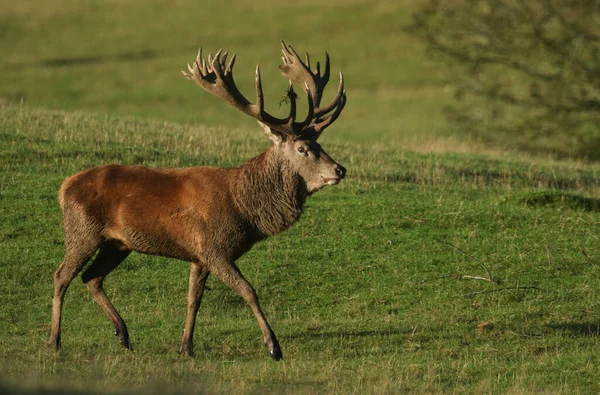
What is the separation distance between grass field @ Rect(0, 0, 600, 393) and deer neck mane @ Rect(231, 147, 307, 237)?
4.33ft

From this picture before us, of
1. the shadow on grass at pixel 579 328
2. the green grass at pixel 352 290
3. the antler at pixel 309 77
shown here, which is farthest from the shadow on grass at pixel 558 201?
the antler at pixel 309 77

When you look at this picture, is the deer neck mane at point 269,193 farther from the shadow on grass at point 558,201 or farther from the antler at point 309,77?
the shadow on grass at point 558,201

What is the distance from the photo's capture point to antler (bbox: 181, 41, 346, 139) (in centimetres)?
1155

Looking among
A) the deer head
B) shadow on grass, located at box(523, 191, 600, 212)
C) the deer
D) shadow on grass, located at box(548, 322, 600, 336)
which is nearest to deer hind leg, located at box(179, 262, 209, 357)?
the deer

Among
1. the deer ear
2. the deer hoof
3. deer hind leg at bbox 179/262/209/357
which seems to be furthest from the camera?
the deer ear

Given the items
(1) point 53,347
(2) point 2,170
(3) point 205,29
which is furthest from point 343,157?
(3) point 205,29

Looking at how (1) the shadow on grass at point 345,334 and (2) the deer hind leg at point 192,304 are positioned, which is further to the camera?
(1) the shadow on grass at point 345,334

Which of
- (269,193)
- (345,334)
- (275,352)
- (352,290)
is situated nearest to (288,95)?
(269,193)

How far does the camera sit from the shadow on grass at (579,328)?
1198cm

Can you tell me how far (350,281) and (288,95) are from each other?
320 centimetres

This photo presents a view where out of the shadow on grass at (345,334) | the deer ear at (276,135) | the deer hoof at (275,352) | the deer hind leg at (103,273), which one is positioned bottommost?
the shadow on grass at (345,334)

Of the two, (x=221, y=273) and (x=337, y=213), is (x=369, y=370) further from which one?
(x=337, y=213)

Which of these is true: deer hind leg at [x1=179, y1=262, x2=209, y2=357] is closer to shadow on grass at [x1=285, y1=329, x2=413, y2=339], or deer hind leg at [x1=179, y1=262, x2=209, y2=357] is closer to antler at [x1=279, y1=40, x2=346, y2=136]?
shadow on grass at [x1=285, y1=329, x2=413, y2=339]

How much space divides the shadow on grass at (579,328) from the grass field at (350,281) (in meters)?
0.03
